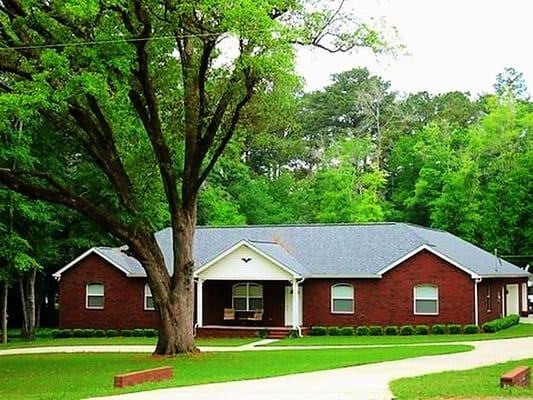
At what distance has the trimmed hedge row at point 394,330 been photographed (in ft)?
131

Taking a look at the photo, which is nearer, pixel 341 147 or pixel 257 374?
pixel 257 374

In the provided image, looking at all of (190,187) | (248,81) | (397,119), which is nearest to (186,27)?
(248,81)

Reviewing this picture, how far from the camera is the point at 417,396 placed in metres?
16.3

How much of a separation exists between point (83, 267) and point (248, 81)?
73.3ft

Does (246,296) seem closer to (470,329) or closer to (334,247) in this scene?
(334,247)

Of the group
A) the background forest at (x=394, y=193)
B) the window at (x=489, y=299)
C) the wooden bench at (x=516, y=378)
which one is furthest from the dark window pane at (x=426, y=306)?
the wooden bench at (x=516, y=378)

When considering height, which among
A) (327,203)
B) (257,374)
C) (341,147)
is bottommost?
(257,374)

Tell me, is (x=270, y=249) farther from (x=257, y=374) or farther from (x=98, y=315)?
(x=257, y=374)

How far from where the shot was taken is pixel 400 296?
4147cm

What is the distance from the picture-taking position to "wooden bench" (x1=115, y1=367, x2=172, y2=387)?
63.5 feet

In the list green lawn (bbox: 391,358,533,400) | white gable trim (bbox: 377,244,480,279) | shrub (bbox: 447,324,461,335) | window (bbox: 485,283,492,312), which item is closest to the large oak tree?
green lawn (bbox: 391,358,533,400)

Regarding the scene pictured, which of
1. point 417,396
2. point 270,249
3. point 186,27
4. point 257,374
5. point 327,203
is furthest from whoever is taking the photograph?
point 327,203

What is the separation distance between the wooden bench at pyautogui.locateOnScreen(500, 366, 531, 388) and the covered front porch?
23219 mm

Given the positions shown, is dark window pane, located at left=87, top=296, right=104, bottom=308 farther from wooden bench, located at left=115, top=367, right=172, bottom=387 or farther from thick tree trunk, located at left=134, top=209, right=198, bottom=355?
wooden bench, located at left=115, top=367, right=172, bottom=387
